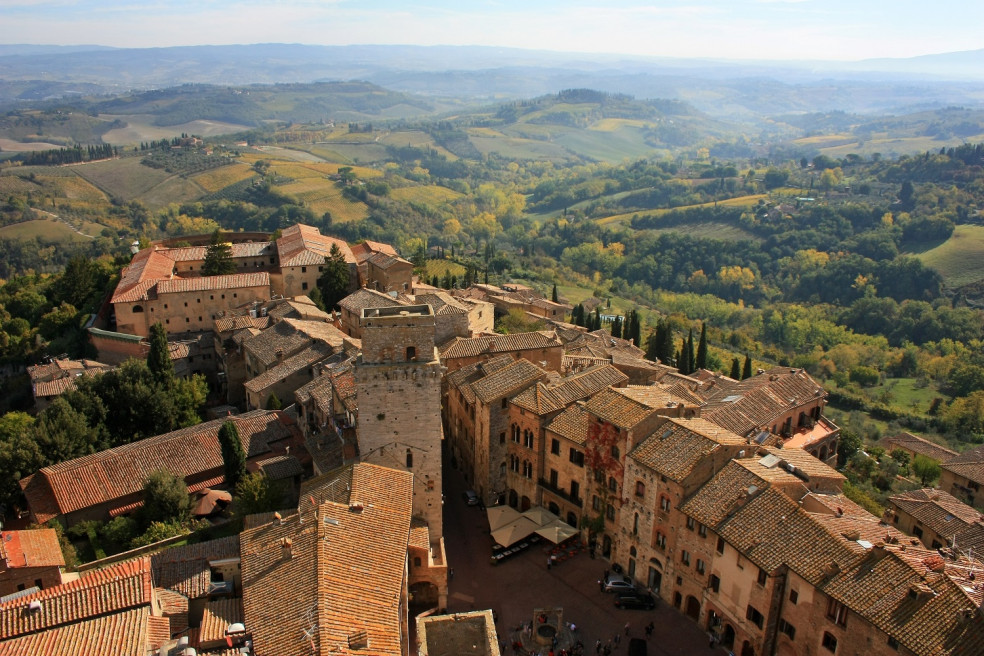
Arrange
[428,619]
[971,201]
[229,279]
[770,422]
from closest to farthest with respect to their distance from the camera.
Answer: [428,619] < [770,422] < [229,279] < [971,201]

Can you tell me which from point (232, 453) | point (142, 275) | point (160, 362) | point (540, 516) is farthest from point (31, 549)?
point (142, 275)

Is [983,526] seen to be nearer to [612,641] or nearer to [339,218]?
[612,641]

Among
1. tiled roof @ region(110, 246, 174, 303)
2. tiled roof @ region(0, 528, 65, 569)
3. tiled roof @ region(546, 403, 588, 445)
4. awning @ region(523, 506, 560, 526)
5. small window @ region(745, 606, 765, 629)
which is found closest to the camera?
tiled roof @ region(0, 528, 65, 569)

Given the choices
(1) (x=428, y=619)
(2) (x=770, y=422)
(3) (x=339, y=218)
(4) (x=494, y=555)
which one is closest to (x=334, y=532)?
(1) (x=428, y=619)

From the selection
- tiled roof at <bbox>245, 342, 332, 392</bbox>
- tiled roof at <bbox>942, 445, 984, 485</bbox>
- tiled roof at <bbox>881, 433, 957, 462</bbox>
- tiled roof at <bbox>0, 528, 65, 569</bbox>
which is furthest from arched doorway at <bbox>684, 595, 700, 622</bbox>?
tiled roof at <bbox>881, 433, 957, 462</bbox>

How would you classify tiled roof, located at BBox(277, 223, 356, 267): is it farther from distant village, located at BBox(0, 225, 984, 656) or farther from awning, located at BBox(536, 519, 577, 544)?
awning, located at BBox(536, 519, 577, 544)

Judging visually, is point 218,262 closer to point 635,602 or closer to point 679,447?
point 679,447
